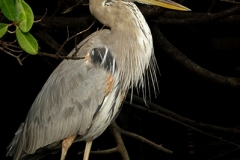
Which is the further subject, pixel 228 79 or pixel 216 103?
pixel 216 103

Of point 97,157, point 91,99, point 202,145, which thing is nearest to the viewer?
point 91,99

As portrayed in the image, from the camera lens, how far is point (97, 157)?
6.71 meters

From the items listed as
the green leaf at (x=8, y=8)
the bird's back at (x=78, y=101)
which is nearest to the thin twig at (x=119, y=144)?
the bird's back at (x=78, y=101)

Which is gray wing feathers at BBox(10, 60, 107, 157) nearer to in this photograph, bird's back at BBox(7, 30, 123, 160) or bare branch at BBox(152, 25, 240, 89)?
bird's back at BBox(7, 30, 123, 160)

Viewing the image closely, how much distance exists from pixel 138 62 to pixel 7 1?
1.96 meters

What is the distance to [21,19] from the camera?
2.05m

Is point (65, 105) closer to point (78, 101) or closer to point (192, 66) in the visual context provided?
point (78, 101)

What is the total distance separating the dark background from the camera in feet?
20.2

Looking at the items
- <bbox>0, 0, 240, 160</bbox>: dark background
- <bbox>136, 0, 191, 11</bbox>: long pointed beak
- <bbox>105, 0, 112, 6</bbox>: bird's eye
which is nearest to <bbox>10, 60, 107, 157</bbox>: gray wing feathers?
<bbox>105, 0, 112, 6</bbox>: bird's eye

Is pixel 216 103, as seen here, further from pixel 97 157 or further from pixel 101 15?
pixel 101 15

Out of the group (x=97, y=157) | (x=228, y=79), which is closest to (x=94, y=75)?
(x=228, y=79)

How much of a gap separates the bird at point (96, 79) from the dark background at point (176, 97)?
6.38 feet

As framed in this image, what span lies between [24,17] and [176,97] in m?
5.21

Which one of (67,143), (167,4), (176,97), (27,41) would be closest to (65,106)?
(67,143)
